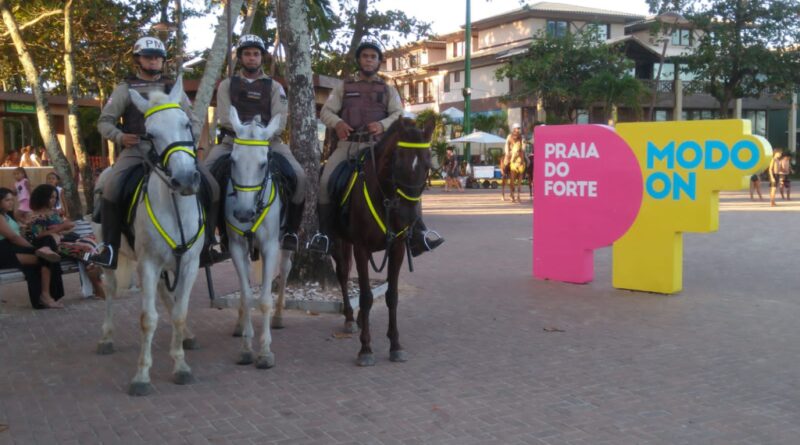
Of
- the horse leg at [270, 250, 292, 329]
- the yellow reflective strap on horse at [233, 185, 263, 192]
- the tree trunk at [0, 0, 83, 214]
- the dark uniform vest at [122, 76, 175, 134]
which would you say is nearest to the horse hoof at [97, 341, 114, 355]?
the horse leg at [270, 250, 292, 329]

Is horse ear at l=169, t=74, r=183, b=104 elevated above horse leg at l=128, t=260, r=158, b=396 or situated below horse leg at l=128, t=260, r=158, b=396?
above

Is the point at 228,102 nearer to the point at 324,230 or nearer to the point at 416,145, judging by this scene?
the point at 324,230

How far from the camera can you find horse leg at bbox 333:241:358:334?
27.6 feet

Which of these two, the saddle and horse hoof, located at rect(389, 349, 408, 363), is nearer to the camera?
horse hoof, located at rect(389, 349, 408, 363)

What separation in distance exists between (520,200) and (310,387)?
21783 millimetres

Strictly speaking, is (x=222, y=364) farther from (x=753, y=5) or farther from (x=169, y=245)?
(x=753, y=5)

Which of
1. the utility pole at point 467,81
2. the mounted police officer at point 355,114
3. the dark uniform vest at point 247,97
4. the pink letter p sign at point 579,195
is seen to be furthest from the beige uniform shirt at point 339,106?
the utility pole at point 467,81

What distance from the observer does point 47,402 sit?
235 inches

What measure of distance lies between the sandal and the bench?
320 millimetres

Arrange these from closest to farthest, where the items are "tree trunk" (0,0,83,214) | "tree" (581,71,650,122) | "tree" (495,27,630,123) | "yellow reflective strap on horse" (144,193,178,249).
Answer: "yellow reflective strap on horse" (144,193,178,249) → "tree trunk" (0,0,83,214) → "tree" (581,71,650,122) → "tree" (495,27,630,123)

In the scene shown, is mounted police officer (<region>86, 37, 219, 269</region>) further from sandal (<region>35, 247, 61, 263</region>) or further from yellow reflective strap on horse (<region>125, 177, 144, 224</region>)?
sandal (<region>35, 247, 61, 263</region>)

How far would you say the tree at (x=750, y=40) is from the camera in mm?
47312

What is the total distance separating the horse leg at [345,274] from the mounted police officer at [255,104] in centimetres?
76

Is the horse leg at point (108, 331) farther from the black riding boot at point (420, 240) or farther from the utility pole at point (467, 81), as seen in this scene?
the utility pole at point (467, 81)
